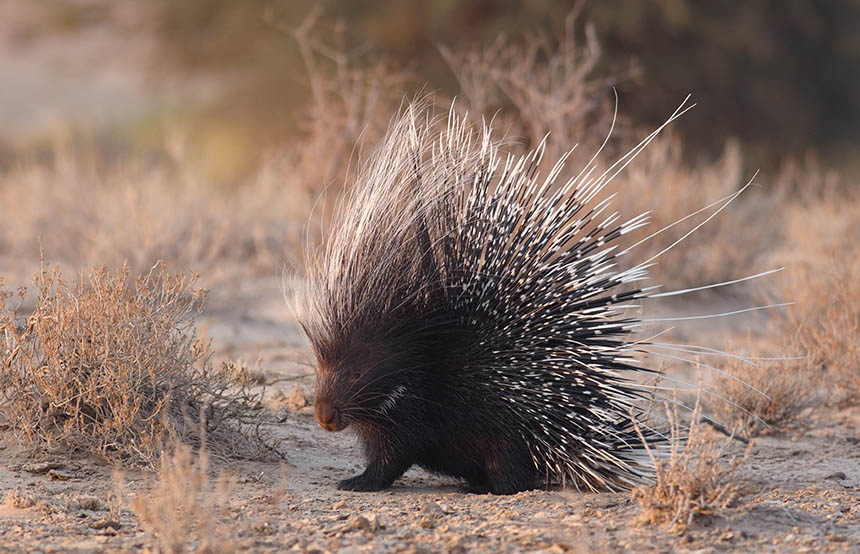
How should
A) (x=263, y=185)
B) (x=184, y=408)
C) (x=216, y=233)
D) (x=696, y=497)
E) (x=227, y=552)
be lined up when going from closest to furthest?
(x=227, y=552) < (x=696, y=497) < (x=184, y=408) < (x=216, y=233) < (x=263, y=185)

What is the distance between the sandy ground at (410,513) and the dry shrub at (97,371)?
12cm

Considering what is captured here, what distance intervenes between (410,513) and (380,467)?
428mm

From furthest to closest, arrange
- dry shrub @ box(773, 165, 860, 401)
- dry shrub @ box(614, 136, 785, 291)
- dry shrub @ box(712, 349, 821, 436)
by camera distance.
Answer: dry shrub @ box(614, 136, 785, 291) → dry shrub @ box(773, 165, 860, 401) → dry shrub @ box(712, 349, 821, 436)

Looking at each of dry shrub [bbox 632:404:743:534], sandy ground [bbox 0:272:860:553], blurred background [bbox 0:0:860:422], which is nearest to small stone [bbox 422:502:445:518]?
sandy ground [bbox 0:272:860:553]

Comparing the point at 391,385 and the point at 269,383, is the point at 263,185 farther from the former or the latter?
the point at 391,385

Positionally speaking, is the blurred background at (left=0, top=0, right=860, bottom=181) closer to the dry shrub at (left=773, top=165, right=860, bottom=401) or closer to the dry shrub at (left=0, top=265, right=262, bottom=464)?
the dry shrub at (left=773, top=165, right=860, bottom=401)

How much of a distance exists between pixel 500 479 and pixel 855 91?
18244mm

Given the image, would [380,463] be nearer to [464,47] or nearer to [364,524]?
[364,524]

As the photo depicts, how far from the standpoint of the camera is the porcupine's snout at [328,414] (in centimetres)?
381

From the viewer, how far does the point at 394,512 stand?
12.0ft

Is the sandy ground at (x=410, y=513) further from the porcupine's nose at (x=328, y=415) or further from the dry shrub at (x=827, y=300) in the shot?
the dry shrub at (x=827, y=300)

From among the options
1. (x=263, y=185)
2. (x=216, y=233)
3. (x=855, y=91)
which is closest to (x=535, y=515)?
(x=216, y=233)

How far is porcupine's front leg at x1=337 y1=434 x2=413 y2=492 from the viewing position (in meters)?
4.02

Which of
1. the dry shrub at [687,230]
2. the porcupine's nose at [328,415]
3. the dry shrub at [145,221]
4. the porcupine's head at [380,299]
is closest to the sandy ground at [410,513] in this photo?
the porcupine's nose at [328,415]
